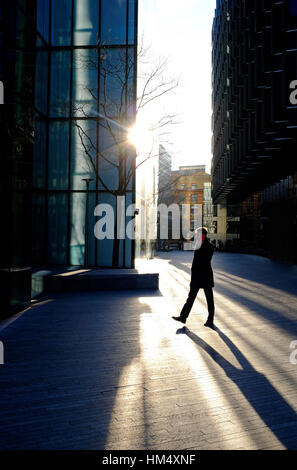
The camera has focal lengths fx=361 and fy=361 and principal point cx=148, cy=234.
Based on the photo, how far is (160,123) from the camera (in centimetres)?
1552

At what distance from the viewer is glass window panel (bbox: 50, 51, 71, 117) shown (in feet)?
60.1

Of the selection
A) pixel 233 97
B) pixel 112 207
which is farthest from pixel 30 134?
pixel 233 97

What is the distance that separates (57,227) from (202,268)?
1258 cm

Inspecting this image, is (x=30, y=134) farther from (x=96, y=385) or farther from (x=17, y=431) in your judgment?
(x=17, y=431)

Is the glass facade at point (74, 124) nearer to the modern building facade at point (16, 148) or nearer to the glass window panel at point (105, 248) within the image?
the glass window panel at point (105, 248)

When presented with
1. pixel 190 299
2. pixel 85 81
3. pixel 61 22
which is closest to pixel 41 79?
pixel 85 81

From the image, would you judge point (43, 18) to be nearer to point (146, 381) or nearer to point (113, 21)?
point (113, 21)

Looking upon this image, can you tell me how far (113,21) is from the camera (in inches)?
696

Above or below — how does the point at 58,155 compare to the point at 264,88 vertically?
below

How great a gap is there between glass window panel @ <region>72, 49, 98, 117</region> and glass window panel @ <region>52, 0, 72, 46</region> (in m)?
0.93

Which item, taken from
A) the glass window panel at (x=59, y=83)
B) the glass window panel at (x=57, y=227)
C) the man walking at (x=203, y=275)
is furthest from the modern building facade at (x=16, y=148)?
the glass window panel at (x=59, y=83)

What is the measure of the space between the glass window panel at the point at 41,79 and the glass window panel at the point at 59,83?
13.8 inches

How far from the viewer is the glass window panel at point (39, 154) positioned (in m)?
17.3

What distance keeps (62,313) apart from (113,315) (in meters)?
1.20
